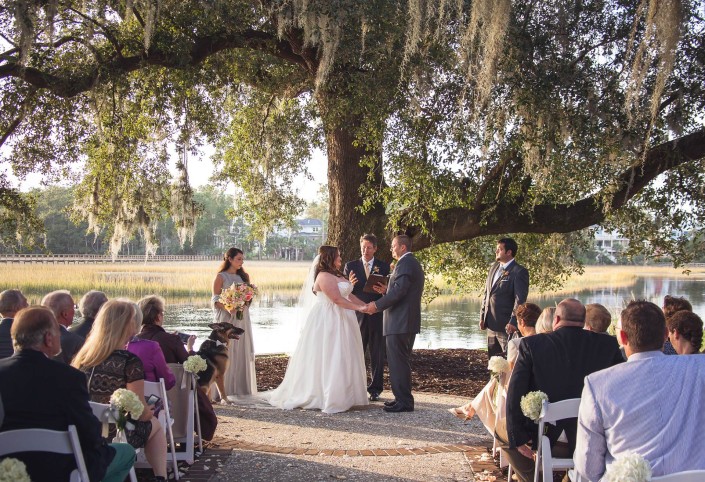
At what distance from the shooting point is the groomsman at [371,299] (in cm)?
886

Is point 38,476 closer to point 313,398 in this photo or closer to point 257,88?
point 313,398

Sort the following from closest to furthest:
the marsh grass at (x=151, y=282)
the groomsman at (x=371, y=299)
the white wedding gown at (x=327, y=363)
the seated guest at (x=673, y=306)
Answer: the seated guest at (x=673, y=306), the white wedding gown at (x=327, y=363), the groomsman at (x=371, y=299), the marsh grass at (x=151, y=282)

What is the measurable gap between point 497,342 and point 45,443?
604cm

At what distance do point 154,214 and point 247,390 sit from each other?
4206 mm

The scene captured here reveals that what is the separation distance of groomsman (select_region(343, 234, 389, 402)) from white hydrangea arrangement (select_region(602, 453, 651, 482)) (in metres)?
6.10

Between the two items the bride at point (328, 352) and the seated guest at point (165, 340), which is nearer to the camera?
A: the seated guest at point (165, 340)

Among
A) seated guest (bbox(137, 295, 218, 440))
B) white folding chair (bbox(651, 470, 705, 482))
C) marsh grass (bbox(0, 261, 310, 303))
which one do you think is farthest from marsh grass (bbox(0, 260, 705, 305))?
white folding chair (bbox(651, 470, 705, 482))

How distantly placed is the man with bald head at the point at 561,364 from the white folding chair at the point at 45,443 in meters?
2.32

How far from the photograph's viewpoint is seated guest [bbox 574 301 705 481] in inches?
123

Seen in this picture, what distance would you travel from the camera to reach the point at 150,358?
5.20 meters

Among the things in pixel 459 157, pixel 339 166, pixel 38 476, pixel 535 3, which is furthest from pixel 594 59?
pixel 38 476

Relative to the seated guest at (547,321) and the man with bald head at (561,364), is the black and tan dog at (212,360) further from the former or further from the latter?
the man with bald head at (561,364)

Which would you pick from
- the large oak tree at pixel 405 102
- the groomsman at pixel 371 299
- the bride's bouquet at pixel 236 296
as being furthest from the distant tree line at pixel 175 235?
the bride's bouquet at pixel 236 296

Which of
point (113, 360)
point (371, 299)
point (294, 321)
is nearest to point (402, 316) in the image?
point (371, 299)
